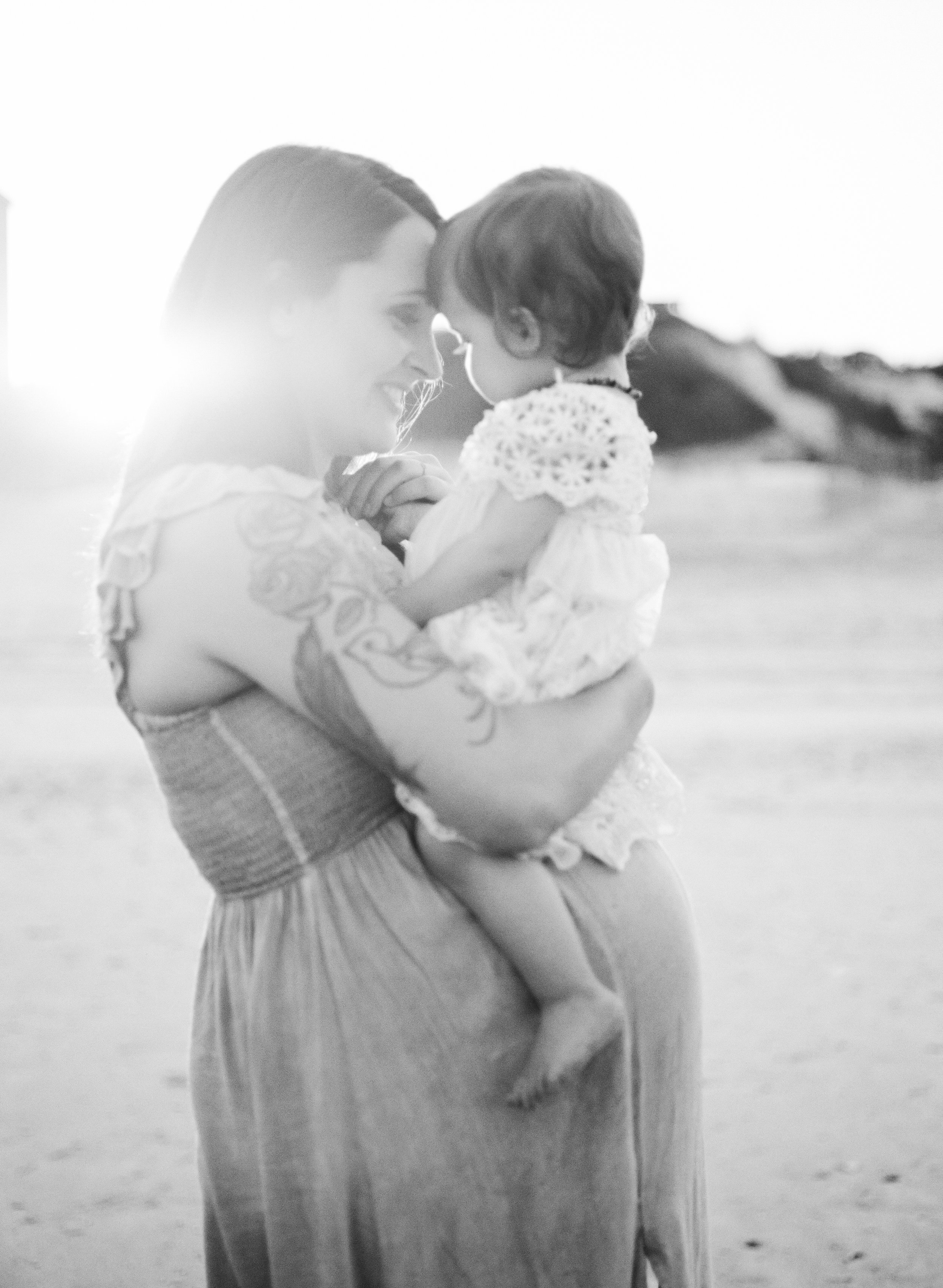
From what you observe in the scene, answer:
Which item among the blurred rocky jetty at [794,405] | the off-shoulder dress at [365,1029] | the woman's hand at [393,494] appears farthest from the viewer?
the blurred rocky jetty at [794,405]

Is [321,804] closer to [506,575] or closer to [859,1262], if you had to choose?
[506,575]

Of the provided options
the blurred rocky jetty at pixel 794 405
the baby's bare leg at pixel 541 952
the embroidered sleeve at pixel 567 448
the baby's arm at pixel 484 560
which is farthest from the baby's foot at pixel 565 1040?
the blurred rocky jetty at pixel 794 405

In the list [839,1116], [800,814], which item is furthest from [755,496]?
[839,1116]

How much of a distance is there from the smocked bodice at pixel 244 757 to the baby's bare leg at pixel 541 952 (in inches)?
4.7

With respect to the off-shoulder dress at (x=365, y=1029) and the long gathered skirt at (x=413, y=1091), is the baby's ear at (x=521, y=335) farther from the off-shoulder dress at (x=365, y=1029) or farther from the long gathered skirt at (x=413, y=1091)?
the long gathered skirt at (x=413, y=1091)

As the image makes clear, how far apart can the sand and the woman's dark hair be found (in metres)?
0.55

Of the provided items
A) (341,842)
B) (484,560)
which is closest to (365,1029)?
(341,842)

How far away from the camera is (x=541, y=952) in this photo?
5.63ft

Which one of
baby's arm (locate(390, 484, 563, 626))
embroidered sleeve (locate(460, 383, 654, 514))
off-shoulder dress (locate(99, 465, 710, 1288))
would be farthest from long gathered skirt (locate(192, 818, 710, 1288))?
embroidered sleeve (locate(460, 383, 654, 514))

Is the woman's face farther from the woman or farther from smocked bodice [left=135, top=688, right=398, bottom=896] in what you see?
smocked bodice [left=135, top=688, right=398, bottom=896]

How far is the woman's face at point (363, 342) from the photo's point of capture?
74.4 inches

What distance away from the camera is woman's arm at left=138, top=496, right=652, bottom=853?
1632mm

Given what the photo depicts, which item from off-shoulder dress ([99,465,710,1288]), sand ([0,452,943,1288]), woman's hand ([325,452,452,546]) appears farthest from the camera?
sand ([0,452,943,1288])

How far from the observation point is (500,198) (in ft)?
6.32
